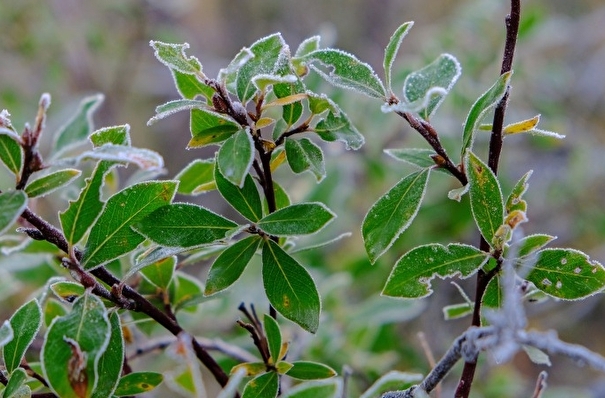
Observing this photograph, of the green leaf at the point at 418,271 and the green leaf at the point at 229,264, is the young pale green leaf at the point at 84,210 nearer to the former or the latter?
the green leaf at the point at 229,264

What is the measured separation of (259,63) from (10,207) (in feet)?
0.73

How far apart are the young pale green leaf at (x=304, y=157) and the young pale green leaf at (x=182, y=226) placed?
0.07 metres

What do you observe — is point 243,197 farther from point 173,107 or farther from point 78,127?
point 78,127

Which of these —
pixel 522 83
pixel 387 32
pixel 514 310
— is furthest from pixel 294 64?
pixel 387 32

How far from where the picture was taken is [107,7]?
193 cm

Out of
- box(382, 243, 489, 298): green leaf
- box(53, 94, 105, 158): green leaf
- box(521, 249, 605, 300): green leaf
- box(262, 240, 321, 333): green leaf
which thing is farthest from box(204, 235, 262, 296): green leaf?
box(53, 94, 105, 158): green leaf

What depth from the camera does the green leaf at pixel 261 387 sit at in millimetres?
562

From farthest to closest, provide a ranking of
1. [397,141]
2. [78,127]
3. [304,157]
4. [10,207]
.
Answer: [397,141] < [78,127] < [304,157] < [10,207]

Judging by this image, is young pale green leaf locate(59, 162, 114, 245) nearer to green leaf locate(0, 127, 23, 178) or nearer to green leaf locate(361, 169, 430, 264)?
green leaf locate(0, 127, 23, 178)

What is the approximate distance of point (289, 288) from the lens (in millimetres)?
558

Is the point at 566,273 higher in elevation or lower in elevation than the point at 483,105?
lower

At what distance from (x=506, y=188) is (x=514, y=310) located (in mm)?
1040

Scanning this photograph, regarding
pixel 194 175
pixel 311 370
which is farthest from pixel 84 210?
pixel 311 370

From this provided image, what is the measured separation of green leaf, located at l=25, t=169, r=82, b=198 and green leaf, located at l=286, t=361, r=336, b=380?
0.26 meters
